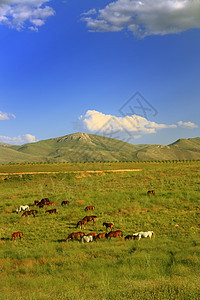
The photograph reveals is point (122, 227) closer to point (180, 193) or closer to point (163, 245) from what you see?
point (163, 245)

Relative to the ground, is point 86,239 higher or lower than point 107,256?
lower

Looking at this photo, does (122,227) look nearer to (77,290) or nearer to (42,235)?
(42,235)

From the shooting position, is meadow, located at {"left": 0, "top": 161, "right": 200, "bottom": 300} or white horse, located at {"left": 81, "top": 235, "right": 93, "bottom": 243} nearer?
meadow, located at {"left": 0, "top": 161, "right": 200, "bottom": 300}

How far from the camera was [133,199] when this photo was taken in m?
26.0

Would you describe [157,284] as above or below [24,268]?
above

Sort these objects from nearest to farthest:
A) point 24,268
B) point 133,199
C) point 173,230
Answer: point 24,268, point 173,230, point 133,199

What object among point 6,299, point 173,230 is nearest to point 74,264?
point 6,299

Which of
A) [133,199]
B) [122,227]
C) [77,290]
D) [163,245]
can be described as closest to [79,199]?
[133,199]

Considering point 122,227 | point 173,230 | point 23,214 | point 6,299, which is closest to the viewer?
point 6,299

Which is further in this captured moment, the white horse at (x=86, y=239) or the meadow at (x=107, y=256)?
the white horse at (x=86, y=239)

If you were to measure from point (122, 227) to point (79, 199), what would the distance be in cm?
1025

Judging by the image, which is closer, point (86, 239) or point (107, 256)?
point (107, 256)

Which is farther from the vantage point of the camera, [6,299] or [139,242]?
[139,242]

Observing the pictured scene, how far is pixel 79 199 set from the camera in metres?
27.1
